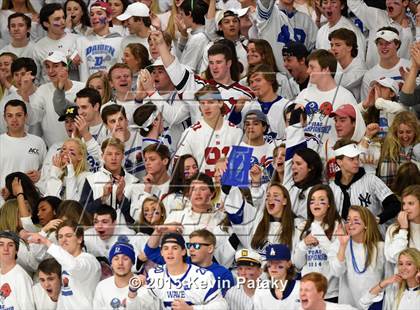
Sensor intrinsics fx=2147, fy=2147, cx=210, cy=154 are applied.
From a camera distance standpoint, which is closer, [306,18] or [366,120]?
[366,120]

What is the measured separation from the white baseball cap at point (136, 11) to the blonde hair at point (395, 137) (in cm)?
298

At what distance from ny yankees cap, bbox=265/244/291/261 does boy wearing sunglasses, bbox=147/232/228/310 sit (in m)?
0.49

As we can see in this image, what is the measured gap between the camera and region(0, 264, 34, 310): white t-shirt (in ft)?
56.4

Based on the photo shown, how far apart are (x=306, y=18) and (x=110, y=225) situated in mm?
3267

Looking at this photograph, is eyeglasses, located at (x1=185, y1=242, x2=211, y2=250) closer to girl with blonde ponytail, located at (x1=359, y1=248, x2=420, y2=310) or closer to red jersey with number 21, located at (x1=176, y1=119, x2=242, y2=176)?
red jersey with number 21, located at (x1=176, y1=119, x2=242, y2=176)

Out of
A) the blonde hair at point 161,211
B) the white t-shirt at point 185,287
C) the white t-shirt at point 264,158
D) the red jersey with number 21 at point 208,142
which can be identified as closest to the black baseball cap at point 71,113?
the red jersey with number 21 at point 208,142

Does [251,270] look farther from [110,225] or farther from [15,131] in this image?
[15,131]

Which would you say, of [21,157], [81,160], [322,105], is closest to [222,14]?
[322,105]

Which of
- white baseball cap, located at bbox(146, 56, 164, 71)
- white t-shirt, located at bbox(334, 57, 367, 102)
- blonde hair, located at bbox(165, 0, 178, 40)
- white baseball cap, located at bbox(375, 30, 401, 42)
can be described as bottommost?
white t-shirt, located at bbox(334, 57, 367, 102)

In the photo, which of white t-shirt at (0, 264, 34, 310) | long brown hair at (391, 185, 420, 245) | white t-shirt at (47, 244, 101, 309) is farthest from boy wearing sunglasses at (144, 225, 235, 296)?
long brown hair at (391, 185, 420, 245)

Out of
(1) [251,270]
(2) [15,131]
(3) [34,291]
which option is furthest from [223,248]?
(2) [15,131]

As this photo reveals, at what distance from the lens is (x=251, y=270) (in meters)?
16.7

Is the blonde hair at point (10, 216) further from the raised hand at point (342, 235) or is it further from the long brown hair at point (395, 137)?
the long brown hair at point (395, 137)

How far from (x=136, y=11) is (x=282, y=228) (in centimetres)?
335
